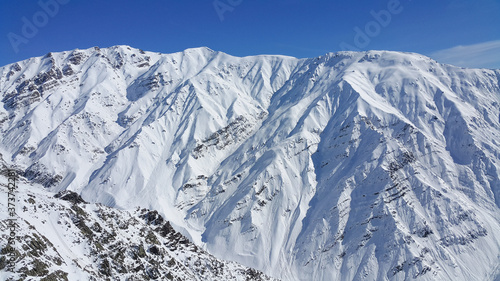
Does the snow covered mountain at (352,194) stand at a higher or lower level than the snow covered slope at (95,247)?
higher

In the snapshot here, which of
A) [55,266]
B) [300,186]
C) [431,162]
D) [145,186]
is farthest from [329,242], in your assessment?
[55,266]

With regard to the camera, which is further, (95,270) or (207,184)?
(207,184)

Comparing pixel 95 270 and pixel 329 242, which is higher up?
pixel 329 242

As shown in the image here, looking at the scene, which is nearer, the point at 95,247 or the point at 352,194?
the point at 95,247

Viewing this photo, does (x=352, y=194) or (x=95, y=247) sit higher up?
(x=352, y=194)

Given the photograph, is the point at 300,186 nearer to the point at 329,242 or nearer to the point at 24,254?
the point at 329,242

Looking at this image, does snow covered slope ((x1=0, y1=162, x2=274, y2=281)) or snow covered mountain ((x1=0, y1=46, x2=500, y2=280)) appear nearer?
snow covered slope ((x1=0, y1=162, x2=274, y2=281))

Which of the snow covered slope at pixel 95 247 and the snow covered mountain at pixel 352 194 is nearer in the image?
the snow covered slope at pixel 95 247

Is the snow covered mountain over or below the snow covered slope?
over

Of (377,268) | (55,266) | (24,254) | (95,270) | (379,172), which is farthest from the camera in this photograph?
(379,172)

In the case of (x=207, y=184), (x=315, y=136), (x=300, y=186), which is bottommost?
(x=207, y=184)

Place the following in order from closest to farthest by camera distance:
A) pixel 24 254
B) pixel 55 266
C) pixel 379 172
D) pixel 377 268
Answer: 1. pixel 24 254
2. pixel 55 266
3. pixel 377 268
4. pixel 379 172
